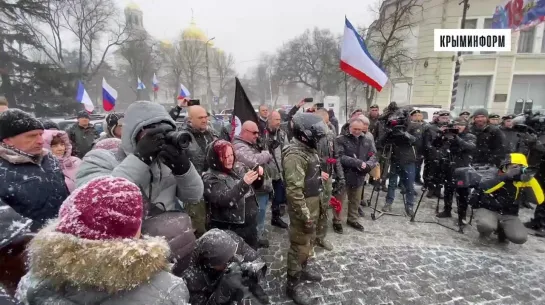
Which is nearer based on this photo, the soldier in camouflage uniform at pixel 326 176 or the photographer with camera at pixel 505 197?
the soldier in camouflage uniform at pixel 326 176

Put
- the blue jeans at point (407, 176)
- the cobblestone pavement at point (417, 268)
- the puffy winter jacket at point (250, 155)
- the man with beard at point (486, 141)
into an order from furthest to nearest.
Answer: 1. the man with beard at point (486, 141)
2. the blue jeans at point (407, 176)
3. the puffy winter jacket at point (250, 155)
4. the cobblestone pavement at point (417, 268)

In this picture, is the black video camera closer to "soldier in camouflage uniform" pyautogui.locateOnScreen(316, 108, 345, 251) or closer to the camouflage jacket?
the camouflage jacket

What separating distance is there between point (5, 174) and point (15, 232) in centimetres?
80

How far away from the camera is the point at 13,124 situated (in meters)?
2.02

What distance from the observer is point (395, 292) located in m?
3.19

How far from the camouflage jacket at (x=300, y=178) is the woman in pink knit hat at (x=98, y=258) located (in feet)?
6.57

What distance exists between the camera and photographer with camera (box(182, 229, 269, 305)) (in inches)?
74.8

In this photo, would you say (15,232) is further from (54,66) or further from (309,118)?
(54,66)

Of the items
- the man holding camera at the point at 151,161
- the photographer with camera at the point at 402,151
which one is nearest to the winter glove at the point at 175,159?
the man holding camera at the point at 151,161

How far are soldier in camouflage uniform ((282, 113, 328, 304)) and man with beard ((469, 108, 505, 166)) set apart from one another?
4554 millimetres

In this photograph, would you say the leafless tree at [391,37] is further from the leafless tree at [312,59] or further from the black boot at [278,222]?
the leafless tree at [312,59]

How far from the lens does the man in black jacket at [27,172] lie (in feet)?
6.23

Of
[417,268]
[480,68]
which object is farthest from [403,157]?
[480,68]

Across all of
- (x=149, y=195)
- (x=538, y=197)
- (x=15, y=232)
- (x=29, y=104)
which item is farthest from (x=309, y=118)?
(x=29, y=104)
